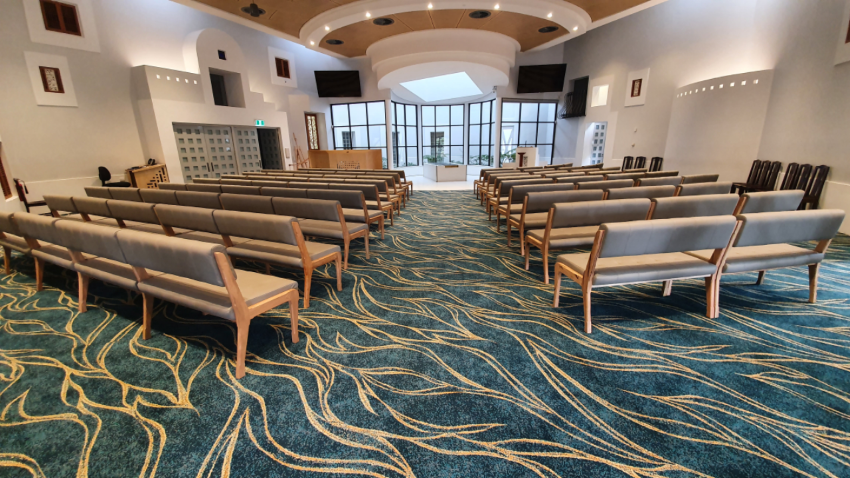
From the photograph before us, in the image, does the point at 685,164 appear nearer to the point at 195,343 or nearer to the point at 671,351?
A: the point at 671,351

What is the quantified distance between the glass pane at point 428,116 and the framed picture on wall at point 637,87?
8.63m

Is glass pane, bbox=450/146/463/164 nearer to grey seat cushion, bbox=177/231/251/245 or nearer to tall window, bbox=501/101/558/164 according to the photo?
tall window, bbox=501/101/558/164

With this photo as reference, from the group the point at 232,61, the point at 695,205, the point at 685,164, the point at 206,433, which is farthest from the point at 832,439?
the point at 232,61

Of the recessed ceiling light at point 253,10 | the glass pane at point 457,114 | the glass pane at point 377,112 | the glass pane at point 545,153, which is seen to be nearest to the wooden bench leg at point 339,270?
the recessed ceiling light at point 253,10

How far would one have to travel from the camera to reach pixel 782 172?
5988mm

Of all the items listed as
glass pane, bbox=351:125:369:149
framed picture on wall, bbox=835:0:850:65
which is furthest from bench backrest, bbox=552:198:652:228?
glass pane, bbox=351:125:369:149

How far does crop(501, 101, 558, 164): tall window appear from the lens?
1435 centimetres

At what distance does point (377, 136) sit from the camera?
47.6 feet

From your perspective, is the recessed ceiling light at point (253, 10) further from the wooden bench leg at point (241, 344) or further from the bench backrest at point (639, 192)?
the bench backrest at point (639, 192)

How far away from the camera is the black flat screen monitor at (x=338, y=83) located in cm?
1273

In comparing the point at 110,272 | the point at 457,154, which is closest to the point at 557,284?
the point at 110,272

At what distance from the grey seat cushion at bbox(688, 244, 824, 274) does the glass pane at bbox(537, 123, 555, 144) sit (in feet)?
42.3

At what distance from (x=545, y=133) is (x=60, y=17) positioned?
15179mm

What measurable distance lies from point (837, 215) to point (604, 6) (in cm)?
730
